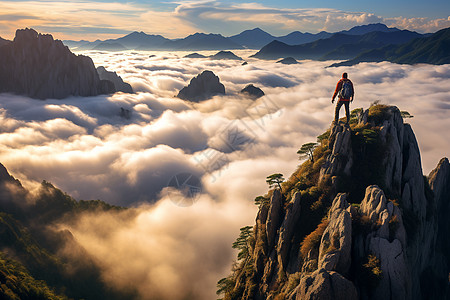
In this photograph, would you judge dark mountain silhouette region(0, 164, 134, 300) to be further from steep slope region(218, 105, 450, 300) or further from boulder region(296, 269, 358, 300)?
boulder region(296, 269, 358, 300)

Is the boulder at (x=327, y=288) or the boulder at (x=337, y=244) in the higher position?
the boulder at (x=337, y=244)

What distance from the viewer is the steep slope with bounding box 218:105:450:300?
71.0 ft

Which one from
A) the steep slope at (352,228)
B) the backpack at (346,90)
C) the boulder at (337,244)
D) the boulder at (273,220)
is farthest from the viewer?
the backpack at (346,90)

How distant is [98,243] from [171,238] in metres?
38.6

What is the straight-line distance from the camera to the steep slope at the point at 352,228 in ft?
71.0

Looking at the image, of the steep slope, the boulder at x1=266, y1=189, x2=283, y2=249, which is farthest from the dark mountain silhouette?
the steep slope

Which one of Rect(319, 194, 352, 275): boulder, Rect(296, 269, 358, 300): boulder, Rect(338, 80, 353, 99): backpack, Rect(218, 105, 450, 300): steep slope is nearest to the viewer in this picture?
Rect(296, 269, 358, 300): boulder

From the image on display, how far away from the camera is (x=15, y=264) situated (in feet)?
317

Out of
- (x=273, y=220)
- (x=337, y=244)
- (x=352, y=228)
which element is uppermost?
(x=273, y=220)

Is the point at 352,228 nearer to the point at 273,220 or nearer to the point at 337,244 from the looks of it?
the point at 337,244

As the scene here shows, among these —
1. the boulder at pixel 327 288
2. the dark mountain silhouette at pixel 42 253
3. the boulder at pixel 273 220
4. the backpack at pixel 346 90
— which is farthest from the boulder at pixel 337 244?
the dark mountain silhouette at pixel 42 253

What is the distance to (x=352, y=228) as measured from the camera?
2552 cm

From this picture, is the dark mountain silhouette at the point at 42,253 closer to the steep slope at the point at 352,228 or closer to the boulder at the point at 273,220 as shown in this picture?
the boulder at the point at 273,220

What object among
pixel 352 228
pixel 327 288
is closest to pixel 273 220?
pixel 352 228
